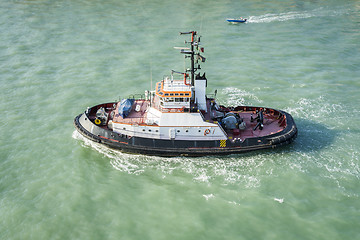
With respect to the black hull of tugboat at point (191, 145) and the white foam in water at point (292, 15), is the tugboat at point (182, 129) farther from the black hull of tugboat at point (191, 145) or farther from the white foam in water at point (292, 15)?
the white foam in water at point (292, 15)

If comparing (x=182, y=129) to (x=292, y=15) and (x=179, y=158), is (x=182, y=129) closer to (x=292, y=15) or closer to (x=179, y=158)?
(x=179, y=158)

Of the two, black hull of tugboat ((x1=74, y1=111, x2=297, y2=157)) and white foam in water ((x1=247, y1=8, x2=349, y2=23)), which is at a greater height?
white foam in water ((x1=247, y1=8, x2=349, y2=23))

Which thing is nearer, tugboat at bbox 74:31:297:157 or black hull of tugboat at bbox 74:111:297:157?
tugboat at bbox 74:31:297:157

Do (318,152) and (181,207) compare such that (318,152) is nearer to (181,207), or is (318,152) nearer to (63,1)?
(181,207)

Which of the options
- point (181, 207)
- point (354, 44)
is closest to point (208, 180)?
point (181, 207)

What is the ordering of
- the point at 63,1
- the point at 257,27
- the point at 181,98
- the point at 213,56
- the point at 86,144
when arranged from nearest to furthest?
the point at 181,98 → the point at 86,144 → the point at 213,56 → the point at 257,27 → the point at 63,1

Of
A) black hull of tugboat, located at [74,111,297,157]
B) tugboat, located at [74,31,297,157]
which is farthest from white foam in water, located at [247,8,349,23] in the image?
black hull of tugboat, located at [74,111,297,157]

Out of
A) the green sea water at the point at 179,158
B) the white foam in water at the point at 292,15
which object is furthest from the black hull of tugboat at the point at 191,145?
the white foam in water at the point at 292,15

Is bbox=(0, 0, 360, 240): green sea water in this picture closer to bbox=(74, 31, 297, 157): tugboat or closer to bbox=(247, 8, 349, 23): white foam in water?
bbox=(247, 8, 349, 23): white foam in water

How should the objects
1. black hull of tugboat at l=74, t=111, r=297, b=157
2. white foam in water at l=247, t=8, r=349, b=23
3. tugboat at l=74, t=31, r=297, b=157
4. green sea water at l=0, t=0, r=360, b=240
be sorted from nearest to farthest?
1. green sea water at l=0, t=0, r=360, b=240
2. tugboat at l=74, t=31, r=297, b=157
3. black hull of tugboat at l=74, t=111, r=297, b=157
4. white foam in water at l=247, t=8, r=349, b=23
